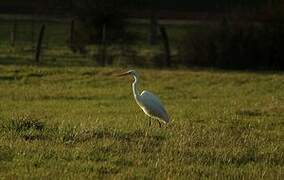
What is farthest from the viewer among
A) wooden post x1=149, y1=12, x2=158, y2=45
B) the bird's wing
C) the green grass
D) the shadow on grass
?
wooden post x1=149, y1=12, x2=158, y2=45

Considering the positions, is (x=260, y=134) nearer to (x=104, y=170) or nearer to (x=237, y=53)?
(x=104, y=170)

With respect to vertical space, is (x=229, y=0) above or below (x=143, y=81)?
above

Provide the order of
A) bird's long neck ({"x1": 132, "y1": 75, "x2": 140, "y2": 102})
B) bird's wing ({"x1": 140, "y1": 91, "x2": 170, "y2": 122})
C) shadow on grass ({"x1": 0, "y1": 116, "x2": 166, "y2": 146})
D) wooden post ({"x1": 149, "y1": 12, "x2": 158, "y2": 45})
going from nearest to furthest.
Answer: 1. shadow on grass ({"x1": 0, "y1": 116, "x2": 166, "y2": 146})
2. bird's wing ({"x1": 140, "y1": 91, "x2": 170, "y2": 122})
3. bird's long neck ({"x1": 132, "y1": 75, "x2": 140, "y2": 102})
4. wooden post ({"x1": 149, "y1": 12, "x2": 158, "y2": 45})

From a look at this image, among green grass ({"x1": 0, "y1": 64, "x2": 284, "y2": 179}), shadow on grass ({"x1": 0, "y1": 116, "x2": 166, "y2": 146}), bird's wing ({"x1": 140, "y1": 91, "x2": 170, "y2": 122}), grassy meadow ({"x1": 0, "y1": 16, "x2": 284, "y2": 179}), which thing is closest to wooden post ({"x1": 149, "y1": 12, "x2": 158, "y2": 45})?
grassy meadow ({"x1": 0, "y1": 16, "x2": 284, "y2": 179})

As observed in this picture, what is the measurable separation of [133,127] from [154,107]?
1.02m

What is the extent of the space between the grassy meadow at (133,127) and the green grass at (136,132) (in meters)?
0.01

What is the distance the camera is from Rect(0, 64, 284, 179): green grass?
9430 mm

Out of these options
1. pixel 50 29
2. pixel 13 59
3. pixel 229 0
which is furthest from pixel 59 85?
pixel 229 0

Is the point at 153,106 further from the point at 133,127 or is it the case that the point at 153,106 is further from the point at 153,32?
the point at 153,32

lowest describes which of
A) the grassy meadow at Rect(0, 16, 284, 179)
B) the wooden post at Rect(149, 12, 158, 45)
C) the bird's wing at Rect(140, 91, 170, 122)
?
the grassy meadow at Rect(0, 16, 284, 179)

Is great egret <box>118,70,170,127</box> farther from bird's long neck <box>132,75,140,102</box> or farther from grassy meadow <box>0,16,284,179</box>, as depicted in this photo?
grassy meadow <box>0,16,284,179</box>

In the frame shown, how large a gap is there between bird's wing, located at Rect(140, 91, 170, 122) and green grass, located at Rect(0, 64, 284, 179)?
0.25 metres

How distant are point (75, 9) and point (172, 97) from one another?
18.3 m

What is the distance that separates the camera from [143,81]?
24.7 m
